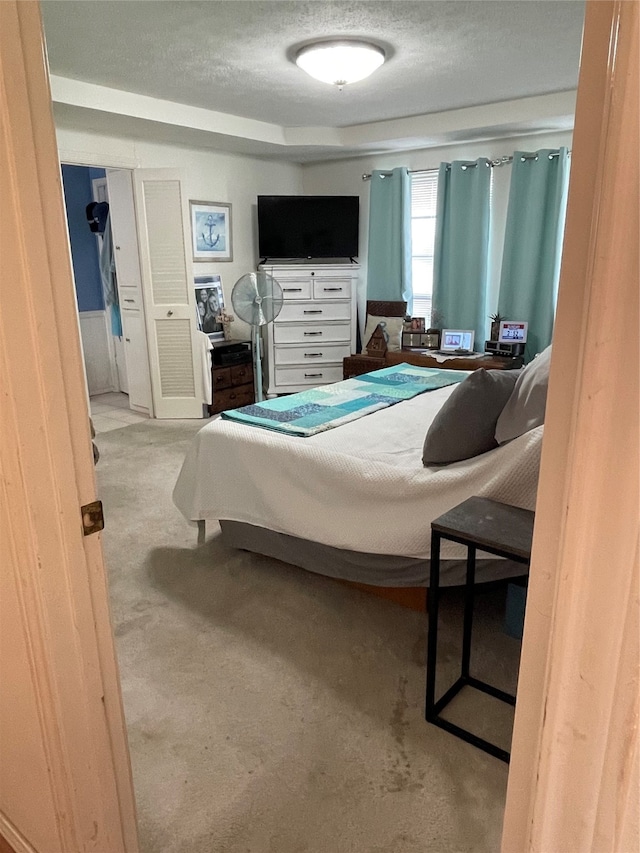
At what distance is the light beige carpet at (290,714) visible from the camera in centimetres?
152

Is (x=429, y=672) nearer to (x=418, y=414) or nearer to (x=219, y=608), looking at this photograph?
(x=219, y=608)

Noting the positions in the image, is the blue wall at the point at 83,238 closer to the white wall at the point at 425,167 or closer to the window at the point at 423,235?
the white wall at the point at 425,167

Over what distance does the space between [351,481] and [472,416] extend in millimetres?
522

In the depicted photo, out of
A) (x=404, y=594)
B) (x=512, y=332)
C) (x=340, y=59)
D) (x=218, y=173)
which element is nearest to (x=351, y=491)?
(x=404, y=594)

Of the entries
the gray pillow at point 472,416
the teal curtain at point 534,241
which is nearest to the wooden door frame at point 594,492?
the gray pillow at point 472,416

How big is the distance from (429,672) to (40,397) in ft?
4.56

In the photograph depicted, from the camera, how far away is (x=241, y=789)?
1631mm

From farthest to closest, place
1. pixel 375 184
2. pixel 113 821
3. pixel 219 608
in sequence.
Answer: pixel 375 184, pixel 219 608, pixel 113 821

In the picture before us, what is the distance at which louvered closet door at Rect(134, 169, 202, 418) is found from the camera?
4945 mm

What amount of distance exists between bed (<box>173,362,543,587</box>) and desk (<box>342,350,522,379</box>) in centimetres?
208

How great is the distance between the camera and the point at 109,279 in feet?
19.6

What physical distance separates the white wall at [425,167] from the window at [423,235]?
0.45 feet

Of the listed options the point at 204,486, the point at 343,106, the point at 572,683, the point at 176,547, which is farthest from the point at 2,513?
the point at 343,106

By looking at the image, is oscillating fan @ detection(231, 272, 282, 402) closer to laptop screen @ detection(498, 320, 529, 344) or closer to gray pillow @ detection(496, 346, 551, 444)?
laptop screen @ detection(498, 320, 529, 344)
